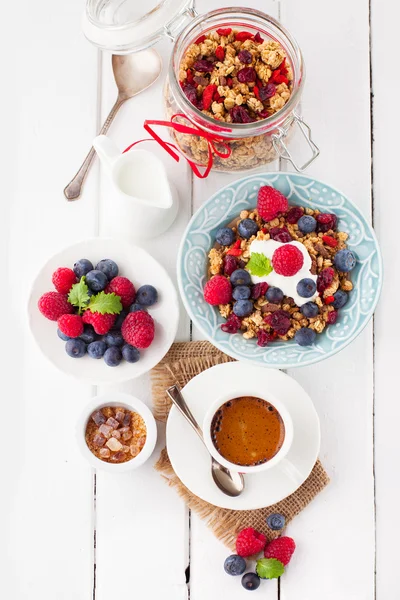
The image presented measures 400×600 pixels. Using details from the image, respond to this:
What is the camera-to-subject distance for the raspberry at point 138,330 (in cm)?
149

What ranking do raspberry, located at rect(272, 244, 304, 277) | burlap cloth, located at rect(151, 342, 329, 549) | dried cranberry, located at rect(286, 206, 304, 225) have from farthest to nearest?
burlap cloth, located at rect(151, 342, 329, 549)
dried cranberry, located at rect(286, 206, 304, 225)
raspberry, located at rect(272, 244, 304, 277)

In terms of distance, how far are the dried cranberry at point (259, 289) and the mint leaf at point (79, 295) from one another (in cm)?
37

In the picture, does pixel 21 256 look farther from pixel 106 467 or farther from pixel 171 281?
pixel 106 467

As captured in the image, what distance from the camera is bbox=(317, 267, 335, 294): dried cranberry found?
142 cm

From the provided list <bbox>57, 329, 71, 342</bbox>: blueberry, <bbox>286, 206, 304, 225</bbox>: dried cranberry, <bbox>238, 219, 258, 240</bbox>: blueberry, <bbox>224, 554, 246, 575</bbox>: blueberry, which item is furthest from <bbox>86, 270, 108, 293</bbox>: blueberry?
<bbox>224, 554, 246, 575</bbox>: blueberry

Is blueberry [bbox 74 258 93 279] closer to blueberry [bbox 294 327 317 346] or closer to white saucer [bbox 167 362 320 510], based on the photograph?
white saucer [bbox 167 362 320 510]

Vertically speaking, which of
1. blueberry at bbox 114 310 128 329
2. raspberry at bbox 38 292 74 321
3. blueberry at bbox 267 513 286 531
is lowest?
blueberry at bbox 267 513 286 531

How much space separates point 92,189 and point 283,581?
1023 millimetres

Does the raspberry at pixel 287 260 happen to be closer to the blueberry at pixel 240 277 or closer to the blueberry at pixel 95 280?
the blueberry at pixel 240 277

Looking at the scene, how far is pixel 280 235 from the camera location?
142cm

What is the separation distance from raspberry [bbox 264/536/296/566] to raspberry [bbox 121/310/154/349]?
530 millimetres

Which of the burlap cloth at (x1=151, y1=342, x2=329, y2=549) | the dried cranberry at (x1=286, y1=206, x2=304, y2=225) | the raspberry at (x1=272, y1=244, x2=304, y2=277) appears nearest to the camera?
the raspberry at (x1=272, y1=244, x2=304, y2=277)

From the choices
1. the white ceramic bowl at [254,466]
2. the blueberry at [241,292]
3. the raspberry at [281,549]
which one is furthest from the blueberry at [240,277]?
the raspberry at [281,549]

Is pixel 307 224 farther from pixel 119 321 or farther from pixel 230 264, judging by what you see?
pixel 119 321
